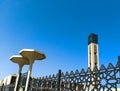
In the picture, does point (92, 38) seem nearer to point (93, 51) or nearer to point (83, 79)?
point (93, 51)

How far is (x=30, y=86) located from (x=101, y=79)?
4580 mm


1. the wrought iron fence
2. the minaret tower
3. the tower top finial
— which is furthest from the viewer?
the tower top finial

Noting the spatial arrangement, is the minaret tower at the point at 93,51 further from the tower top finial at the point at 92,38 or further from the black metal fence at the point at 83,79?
the black metal fence at the point at 83,79

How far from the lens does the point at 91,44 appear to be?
32406 mm

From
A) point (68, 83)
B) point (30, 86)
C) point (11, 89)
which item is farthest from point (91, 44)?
point (68, 83)

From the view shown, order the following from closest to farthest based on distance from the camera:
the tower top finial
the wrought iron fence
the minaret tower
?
the wrought iron fence < the minaret tower < the tower top finial

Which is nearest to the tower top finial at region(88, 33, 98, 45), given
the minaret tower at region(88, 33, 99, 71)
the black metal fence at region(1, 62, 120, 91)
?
the minaret tower at region(88, 33, 99, 71)

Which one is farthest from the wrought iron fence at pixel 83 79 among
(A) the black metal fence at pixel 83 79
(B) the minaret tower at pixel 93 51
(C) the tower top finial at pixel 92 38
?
(C) the tower top finial at pixel 92 38

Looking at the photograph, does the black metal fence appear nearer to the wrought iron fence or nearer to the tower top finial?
the wrought iron fence

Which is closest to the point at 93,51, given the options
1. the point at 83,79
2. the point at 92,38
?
the point at 92,38

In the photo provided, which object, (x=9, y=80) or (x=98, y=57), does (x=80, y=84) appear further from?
(x=98, y=57)

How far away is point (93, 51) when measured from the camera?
31.8 m

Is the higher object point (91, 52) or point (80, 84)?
point (91, 52)

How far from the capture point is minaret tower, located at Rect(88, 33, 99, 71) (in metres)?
31.2
